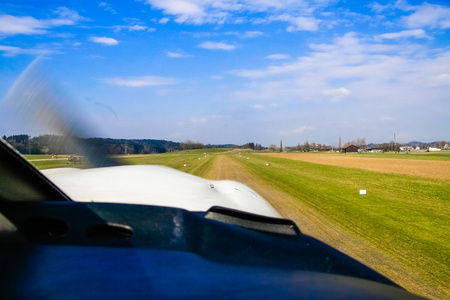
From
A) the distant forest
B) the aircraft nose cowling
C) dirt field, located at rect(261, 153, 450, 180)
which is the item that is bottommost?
dirt field, located at rect(261, 153, 450, 180)

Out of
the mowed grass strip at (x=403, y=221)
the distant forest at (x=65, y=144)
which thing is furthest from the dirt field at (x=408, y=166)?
the distant forest at (x=65, y=144)

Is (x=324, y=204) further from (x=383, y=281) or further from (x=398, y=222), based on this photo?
(x=383, y=281)

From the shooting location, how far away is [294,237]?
165 centimetres

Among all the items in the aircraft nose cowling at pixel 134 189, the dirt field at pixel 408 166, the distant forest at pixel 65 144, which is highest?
the distant forest at pixel 65 144

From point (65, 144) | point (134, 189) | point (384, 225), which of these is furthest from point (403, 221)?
point (65, 144)

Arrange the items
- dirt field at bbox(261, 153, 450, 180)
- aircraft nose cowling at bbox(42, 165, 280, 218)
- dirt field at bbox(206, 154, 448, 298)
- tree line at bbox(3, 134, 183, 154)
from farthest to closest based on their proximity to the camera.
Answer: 1. dirt field at bbox(261, 153, 450, 180)
2. dirt field at bbox(206, 154, 448, 298)
3. aircraft nose cowling at bbox(42, 165, 280, 218)
4. tree line at bbox(3, 134, 183, 154)

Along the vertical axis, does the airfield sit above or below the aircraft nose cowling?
below

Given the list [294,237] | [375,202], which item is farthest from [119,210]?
[375,202]

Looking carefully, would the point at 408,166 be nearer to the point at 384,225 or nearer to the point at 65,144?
the point at 384,225

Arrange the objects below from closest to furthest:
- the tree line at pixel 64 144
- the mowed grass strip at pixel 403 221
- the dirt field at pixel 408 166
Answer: the tree line at pixel 64 144
the mowed grass strip at pixel 403 221
the dirt field at pixel 408 166

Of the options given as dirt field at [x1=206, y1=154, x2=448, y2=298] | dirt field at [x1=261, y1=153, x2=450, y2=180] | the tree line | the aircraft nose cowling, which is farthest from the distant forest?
dirt field at [x1=261, y1=153, x2=450, y2=180]

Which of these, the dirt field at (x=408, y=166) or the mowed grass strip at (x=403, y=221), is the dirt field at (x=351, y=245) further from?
the dirt field at (x=408, y=166)

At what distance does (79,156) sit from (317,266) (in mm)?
1778

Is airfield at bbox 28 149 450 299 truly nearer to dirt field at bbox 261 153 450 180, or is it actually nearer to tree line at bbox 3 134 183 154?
tree line at bbox 3 134 183 154
